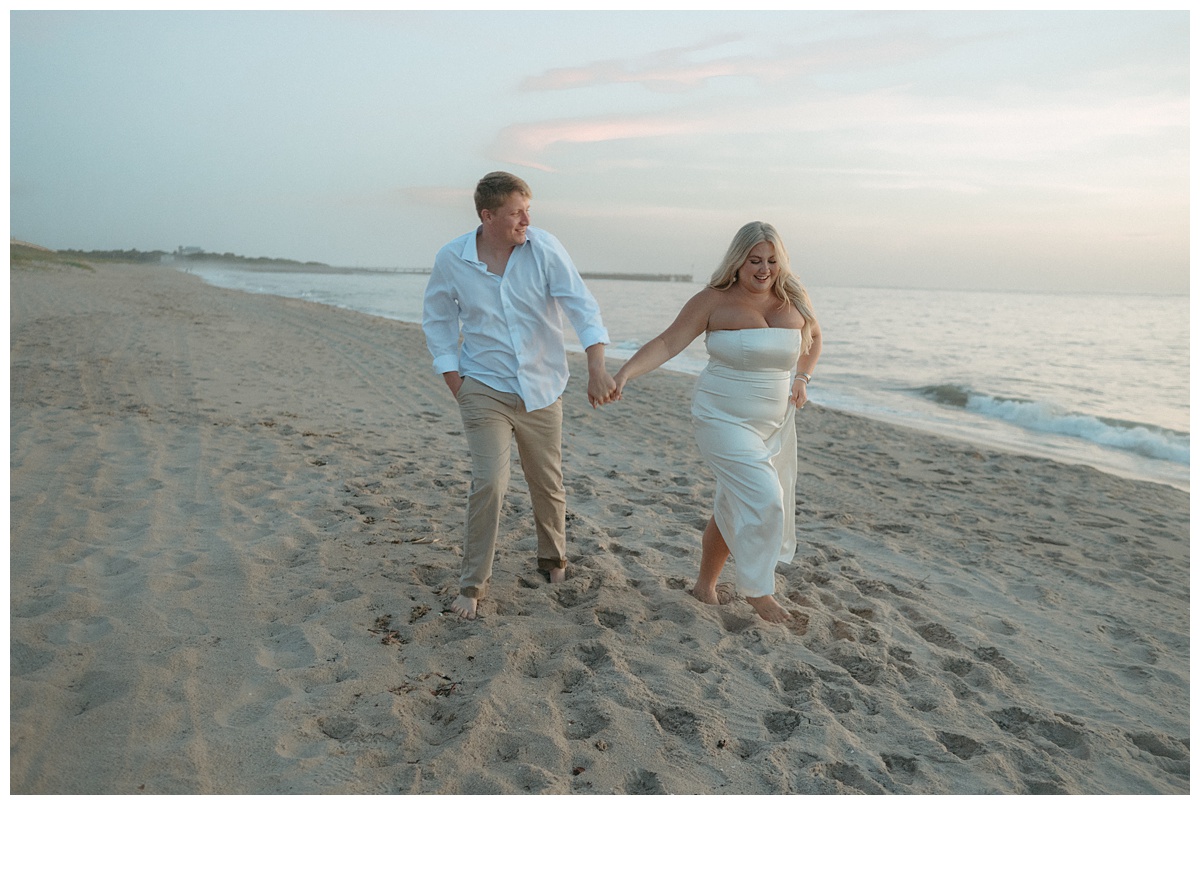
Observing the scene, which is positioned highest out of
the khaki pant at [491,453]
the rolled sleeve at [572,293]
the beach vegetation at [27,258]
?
the beach vegetation at [27,258]

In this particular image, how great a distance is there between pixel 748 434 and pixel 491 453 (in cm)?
126

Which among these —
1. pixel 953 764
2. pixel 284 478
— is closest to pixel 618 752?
pixel 953 764

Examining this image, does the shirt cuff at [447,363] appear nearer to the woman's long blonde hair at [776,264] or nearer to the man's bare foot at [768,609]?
the woman's long blonde hair at [776,264]

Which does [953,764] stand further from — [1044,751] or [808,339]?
[808,339]

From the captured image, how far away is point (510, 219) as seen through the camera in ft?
12.7

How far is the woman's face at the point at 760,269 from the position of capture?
12.8 ft

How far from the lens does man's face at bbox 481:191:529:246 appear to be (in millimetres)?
3854

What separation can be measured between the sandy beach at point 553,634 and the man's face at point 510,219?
6.01 feet

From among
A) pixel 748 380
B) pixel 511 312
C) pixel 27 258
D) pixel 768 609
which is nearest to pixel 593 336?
pixel 511 312

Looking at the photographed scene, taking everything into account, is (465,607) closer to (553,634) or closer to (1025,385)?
(553,634)

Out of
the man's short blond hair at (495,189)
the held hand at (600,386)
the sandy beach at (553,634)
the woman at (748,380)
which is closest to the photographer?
the sandy beach at (553,634)

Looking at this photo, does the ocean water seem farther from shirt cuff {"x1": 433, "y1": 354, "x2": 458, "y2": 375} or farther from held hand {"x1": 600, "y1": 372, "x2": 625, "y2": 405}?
shirt cuff {"x1": 433, "y1": 354, "x2": 458, "y2": 375}

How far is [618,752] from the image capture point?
301 cm

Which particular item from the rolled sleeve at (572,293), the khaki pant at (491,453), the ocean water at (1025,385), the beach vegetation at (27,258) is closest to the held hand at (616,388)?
the rolled sleeve at (572,293)
